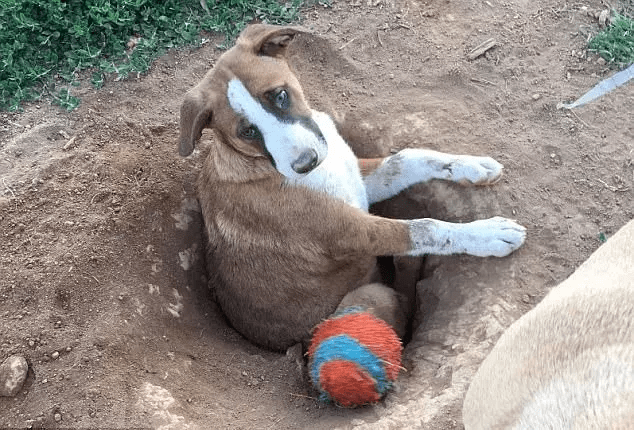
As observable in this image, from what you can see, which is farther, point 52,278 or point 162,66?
point 162,66

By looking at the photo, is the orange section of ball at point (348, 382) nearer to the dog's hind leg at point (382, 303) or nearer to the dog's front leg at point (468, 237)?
the dog's hind leg at point (382, 303)

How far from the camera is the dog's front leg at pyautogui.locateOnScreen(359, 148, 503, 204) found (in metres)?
3.95

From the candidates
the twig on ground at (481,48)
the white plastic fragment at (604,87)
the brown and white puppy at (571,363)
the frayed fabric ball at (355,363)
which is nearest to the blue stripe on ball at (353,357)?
the frayed fabric ball at (355,363)

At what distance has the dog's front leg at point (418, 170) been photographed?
13.0 feet

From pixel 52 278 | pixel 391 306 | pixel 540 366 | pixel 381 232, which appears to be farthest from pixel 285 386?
pixel 540 366

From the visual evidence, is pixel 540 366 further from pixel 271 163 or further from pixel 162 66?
pixel 162 66

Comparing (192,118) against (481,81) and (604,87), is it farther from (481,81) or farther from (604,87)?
(604,87)

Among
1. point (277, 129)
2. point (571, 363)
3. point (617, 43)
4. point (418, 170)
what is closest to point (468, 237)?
point (418, 170)

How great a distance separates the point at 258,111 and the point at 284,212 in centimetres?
66

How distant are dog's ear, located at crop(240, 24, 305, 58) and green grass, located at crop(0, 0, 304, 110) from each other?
1.24 metres

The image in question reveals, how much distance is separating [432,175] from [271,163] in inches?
40.9

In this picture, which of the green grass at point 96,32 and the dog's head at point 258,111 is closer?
the dog's head at point 258,111

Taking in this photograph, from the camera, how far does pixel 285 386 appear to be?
3754 mm

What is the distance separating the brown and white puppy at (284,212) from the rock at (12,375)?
1.19 meters
